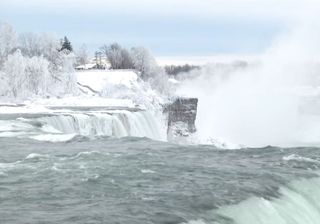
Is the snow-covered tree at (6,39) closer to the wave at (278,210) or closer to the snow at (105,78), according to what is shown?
the snow at (105,78)

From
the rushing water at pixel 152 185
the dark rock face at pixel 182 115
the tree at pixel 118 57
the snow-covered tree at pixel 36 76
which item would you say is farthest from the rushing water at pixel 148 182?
the tree at pixel 118 57

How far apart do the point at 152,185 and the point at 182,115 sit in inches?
1248

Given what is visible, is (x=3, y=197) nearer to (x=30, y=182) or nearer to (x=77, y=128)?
(x=30, y=182)

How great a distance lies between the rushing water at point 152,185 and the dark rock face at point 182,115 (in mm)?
24208

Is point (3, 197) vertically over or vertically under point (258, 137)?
over

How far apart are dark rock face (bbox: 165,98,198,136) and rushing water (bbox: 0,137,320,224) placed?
24.2 meters

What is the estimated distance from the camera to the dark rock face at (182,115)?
1758 inches

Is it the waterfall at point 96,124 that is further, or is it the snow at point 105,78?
the snow at point 105,78

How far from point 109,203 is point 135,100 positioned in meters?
34.2

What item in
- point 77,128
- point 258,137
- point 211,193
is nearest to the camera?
point 211,193

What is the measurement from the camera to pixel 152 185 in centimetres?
1405

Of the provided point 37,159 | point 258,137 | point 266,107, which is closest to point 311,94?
point 266,107

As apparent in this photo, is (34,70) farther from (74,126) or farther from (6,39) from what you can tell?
(74,126)

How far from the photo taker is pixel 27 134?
2217 centimetres
